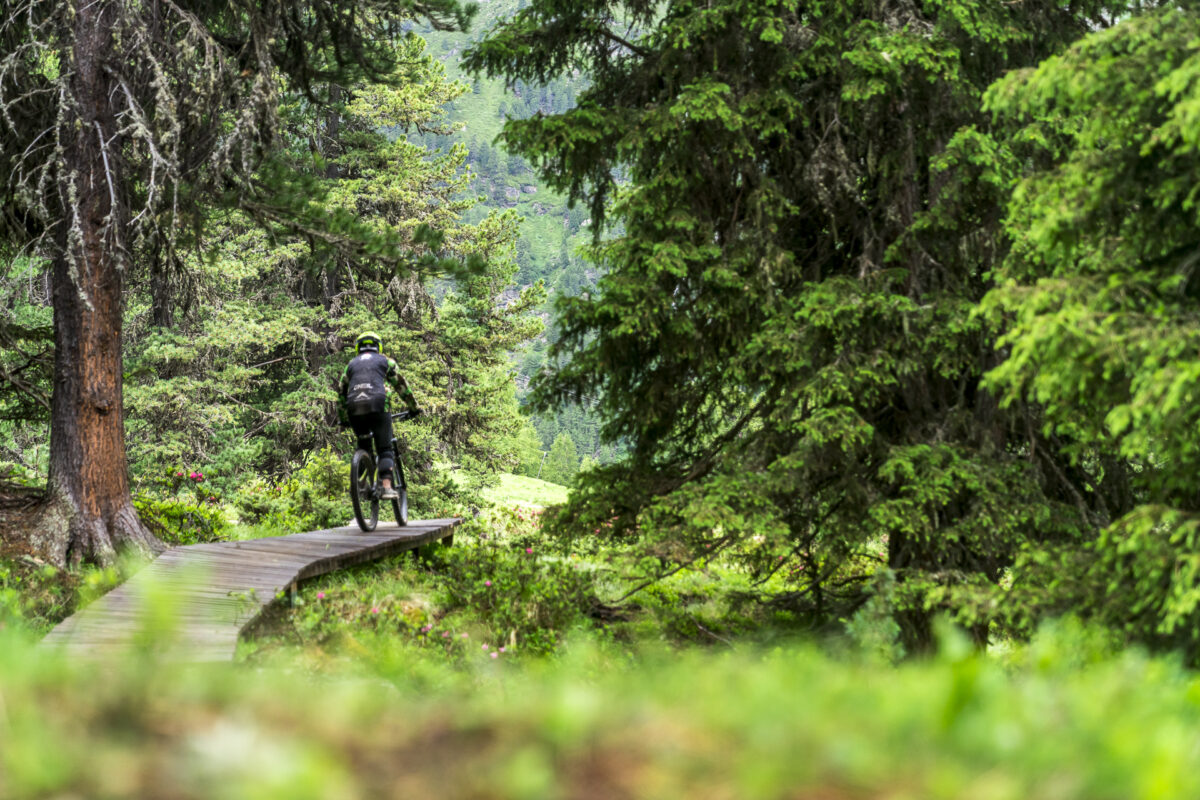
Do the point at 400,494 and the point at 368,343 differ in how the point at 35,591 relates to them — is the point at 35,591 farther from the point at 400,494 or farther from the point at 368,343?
the point at 368,343

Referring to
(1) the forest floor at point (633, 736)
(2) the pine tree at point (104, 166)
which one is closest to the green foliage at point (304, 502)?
(2) the pine tree at point (104, 166)

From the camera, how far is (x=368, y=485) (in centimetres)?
1057

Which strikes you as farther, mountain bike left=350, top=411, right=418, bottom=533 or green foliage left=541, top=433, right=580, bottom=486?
green foliage left=541, top=433, right=580, bottom=486

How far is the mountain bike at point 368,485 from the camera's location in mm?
10211

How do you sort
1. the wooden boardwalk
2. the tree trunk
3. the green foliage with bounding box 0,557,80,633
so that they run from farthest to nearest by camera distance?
1. the tree trunk
2. the green foliage with bounding box 0,557,80,633
3. the wooden boardwalk

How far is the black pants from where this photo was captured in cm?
1024

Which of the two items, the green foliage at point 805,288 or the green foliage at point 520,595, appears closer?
the green foliage at point 805,288

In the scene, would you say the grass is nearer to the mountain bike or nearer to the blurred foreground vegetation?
the mountain bike

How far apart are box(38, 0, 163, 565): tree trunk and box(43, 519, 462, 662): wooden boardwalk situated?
116 cm

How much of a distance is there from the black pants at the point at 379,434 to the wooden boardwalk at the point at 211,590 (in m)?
0.90

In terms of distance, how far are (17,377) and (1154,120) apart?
1185 centimetres

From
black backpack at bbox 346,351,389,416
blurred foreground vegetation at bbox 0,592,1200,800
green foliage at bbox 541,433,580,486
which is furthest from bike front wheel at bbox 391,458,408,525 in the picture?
green foliage at bbox 541,433,580,486

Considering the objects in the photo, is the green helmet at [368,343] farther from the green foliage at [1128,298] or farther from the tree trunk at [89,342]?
the green foliage at [1128,298]

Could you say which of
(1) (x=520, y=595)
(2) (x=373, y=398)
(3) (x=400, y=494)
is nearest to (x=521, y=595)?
(1) (x=520, y=595)
